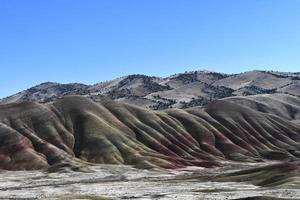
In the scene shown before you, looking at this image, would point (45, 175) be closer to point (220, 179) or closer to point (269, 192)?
point (220, 179)

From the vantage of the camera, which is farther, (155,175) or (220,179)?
(155,175)

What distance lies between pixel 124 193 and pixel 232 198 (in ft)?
114

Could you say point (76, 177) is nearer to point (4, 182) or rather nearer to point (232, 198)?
point (4, 182)

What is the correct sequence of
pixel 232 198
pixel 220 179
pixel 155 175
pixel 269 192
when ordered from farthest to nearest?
pixel 155 175, pixel 220 179, pixel 269 192, pixel 232 198

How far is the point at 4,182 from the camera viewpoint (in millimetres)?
173000

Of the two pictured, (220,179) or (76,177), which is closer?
(220,179)

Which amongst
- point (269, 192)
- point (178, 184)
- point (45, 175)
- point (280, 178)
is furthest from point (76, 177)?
point (269, 192)

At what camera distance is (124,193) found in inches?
5276

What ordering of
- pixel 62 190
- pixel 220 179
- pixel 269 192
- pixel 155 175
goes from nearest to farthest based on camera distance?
1. pixel 269 192
2. pixel 62 190
3. pixel 220 179
4. pixel 155 175

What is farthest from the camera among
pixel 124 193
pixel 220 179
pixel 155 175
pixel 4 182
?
pixel 155 175

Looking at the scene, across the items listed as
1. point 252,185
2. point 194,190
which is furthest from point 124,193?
point 252,185

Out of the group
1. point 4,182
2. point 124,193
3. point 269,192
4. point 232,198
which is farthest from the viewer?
point 4,182

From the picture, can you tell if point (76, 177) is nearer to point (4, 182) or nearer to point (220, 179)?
point (4, 182)

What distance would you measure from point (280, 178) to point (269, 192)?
25.2 metres
